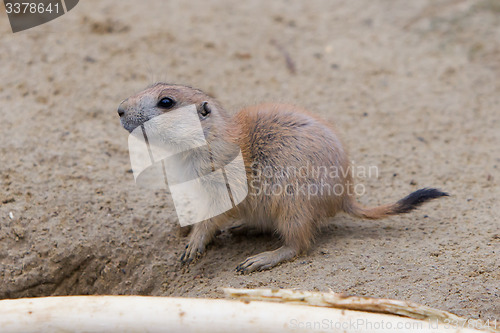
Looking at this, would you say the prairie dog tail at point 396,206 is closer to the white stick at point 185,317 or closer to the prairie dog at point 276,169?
the prairie dog at point 276,169

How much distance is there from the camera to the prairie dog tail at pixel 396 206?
3.67 m

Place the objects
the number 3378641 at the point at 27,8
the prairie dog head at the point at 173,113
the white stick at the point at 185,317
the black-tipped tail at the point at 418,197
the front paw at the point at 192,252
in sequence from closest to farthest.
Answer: the white stick at the point at 185,317 < the prairie dog head at the point at 173,113 < the black-tipped tail at the point at 418,197 < the front paw at the point at 192,252 < the number 3378641 at the point at 27,8

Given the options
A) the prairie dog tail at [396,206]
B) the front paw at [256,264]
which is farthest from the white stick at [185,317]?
the prairie dog tail at [396,206]

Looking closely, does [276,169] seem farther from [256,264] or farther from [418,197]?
[418,197]

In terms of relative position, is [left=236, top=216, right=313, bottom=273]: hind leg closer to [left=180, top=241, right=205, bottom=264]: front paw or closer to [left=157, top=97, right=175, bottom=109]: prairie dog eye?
[left=180, top=241, right=205, bottom=264]: front paw

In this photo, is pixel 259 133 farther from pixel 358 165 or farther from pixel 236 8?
pixel 236 8

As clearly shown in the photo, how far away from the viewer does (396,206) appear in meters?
3.77

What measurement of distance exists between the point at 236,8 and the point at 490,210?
469 centimetres

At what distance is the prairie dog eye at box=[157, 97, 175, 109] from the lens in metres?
3.50

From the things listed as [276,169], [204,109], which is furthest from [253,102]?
[276,169]

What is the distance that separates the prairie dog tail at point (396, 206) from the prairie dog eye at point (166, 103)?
1.40 m

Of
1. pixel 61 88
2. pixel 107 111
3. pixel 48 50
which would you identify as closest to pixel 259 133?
pixel 107 111

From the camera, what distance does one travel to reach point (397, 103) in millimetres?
5805

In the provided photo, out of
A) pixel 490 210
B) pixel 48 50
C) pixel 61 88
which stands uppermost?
pixel 48 50
